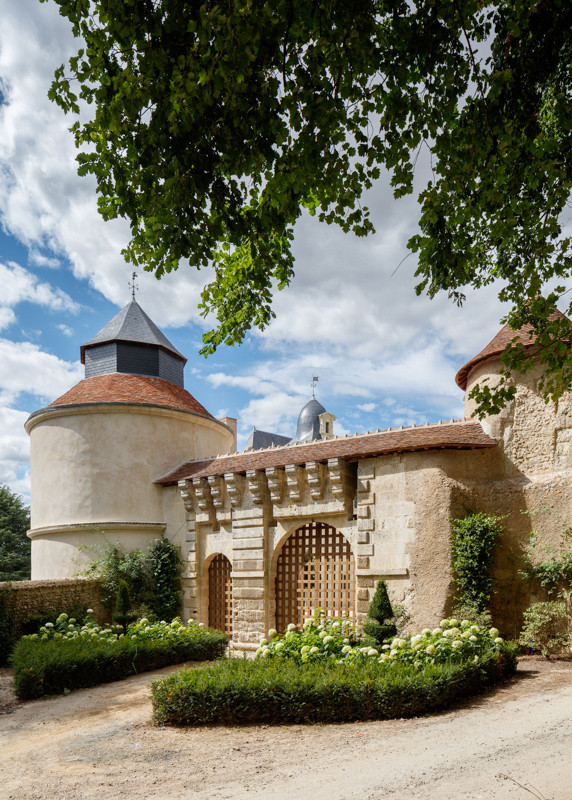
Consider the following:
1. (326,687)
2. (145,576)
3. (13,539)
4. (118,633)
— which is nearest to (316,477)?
(118,633)

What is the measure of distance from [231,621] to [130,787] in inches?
382

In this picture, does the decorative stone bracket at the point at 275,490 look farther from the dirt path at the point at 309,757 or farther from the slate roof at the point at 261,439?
the slate roof at the point at 261,439

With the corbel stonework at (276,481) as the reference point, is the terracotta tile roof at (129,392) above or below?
above

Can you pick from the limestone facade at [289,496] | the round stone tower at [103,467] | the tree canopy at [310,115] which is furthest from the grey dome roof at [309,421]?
the tree canopy at [310,115]

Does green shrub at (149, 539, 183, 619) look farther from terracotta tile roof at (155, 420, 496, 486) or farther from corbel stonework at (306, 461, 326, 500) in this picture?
corbel stonework at (306, 461, 326, 500)

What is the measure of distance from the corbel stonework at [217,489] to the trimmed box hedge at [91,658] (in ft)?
11.5

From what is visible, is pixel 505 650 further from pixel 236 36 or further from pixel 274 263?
pixel 236 36

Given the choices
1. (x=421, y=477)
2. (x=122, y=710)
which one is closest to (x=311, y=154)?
(x=122, y=710)

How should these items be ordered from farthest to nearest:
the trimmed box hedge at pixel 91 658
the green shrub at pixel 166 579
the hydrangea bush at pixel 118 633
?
the green shrub at pixel 166 579 → the hydrangea bush at pixel 118 633 → the trimmed box hedge at pixel 91 658

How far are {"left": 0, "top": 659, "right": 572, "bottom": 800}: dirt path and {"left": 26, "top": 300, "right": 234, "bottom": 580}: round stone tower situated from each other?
7.86 meters

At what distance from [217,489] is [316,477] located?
9.67 feet

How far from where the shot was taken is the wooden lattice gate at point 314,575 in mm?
12086

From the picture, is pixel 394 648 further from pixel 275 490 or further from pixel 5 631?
pixel 5 631

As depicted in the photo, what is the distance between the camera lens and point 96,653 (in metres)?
9.34
